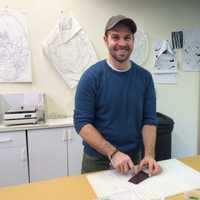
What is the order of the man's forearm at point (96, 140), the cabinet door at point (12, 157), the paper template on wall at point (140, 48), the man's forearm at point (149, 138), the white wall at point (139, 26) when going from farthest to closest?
the paper template on wall at point (140, 48) < the white wall at point (139, 26) < the cabinet door at point (12, 157) < the man's forearm at point (149, 138) < the man's forearm at point (96, 140)

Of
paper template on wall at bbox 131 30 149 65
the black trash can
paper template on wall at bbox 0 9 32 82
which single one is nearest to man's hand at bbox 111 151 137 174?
the black trash can

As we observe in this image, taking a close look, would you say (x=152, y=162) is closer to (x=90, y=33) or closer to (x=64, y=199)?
(x=64, y=199)

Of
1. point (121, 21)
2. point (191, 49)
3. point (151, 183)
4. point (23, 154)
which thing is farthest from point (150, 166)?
point (191, 49)

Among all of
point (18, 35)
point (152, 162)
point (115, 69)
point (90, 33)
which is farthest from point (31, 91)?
point (152, 162)

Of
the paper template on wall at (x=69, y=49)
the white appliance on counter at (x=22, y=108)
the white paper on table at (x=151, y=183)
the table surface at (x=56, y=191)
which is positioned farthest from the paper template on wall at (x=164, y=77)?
the table surface at (x=56, y=191)

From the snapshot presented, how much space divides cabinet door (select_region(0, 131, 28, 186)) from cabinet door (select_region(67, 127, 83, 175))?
441 mm

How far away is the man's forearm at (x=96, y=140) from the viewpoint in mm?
1419

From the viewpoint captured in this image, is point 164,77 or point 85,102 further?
point 164,77

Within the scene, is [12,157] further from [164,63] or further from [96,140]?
[164,63]

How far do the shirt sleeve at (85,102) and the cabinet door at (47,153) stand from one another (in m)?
1.18

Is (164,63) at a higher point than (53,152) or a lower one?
higher

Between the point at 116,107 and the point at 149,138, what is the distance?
298 millimetres

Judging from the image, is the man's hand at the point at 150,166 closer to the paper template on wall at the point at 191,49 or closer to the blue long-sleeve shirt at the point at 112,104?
the blue long-sleeve shirt at the point at 112,104

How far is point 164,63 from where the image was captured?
10.8ft
